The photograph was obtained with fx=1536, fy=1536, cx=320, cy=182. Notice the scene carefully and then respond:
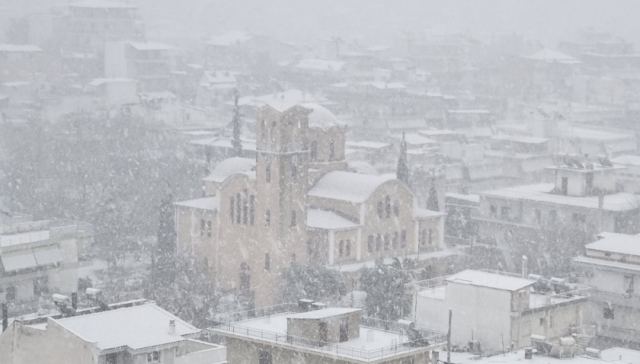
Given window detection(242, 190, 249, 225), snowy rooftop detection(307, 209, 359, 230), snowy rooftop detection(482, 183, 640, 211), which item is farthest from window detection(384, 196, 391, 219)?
snowy rooftop detection(482, 183, 640, 211)

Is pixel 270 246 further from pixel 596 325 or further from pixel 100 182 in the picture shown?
pixel 100 182

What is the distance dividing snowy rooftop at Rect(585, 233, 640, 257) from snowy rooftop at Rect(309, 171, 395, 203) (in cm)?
1029

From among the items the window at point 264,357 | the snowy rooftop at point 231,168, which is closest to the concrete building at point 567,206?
the snowy rooftop at point 231,168

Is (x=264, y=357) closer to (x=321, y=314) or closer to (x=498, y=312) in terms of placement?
(x=321, y=314)

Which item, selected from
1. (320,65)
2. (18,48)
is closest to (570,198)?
(18,48)

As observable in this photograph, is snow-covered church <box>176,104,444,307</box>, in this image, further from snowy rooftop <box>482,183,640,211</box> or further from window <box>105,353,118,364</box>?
window <box>105,353,118,364</box>

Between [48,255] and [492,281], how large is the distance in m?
16.6

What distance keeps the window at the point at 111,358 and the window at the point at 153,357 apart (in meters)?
0.76

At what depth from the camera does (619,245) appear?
2062 inches

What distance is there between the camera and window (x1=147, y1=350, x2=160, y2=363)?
3456 centimetres

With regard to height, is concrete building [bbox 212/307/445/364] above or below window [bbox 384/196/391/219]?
above

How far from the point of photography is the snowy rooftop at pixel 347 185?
2355 inches

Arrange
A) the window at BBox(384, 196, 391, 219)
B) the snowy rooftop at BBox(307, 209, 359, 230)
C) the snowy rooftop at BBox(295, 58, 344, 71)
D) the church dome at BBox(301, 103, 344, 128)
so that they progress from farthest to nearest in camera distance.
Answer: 1. the snowy rooftop at BBox(295, 58, 344, 71)
2. the church dome at BBox(301, 103, 344, 128)
3. the window at BBox(384, 196, 391, 219)
4. the snowy rooftop at BBox(307, 209, 359, 230)

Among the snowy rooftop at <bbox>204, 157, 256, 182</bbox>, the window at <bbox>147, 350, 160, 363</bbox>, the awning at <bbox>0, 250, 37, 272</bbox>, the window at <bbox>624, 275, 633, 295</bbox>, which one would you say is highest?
the snowy rooftop at <bbox>204, 157, 256, 182</bbox>
